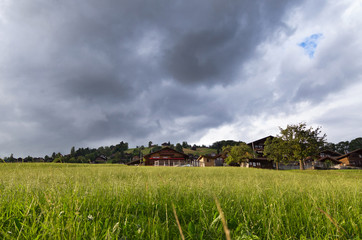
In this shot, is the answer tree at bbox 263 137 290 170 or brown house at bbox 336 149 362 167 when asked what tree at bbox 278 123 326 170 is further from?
brown house at bbox 336 149 362 167

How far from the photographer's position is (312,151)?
3894cm

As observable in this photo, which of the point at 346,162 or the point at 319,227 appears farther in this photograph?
the point at 346,162

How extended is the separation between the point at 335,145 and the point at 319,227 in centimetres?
17486

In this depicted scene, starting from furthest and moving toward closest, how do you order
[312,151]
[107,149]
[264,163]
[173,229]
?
[107,149]
[264,163]
[312,151]
[173,229]

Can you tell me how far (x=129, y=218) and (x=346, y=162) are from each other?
96.8m

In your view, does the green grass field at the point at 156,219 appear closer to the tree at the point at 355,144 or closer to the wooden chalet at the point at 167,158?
the wooden chalet at the point at 167,158

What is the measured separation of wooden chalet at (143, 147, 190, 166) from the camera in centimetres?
7181

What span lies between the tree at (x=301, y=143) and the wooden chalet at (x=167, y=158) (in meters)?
38.5

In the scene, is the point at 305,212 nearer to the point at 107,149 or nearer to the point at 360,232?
the point at 360,232

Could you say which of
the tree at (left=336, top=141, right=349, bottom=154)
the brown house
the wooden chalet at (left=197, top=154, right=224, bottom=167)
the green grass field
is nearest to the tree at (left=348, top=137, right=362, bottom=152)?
the tree at (left=336, top=141, right=349, bottom=154)

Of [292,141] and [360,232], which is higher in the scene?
[292,141]

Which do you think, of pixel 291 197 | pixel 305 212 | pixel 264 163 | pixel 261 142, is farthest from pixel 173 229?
pixel 261 142

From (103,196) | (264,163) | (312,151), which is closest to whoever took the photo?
(103,196)

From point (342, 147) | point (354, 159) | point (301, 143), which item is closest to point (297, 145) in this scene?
point (301, 143)
